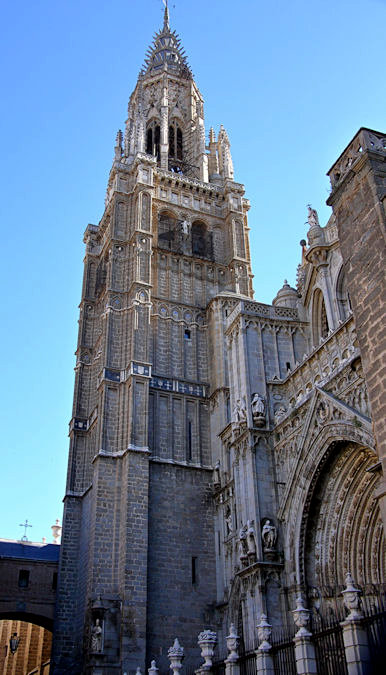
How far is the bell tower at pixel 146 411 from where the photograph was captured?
23766 millimetres

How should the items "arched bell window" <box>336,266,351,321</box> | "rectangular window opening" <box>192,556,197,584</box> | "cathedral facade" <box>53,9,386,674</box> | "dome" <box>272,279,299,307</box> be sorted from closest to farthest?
"cathedral facade" <box>53,9,386,674</box>, "arched bell window" <box>336,266,351,321</box>, "rectangular window opening" <box>192,556,197,584</box>, "dome" <box>272,279,299,307</box>

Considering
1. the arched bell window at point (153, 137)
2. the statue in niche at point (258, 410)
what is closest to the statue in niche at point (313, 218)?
the statue in niche at point (258, 410)

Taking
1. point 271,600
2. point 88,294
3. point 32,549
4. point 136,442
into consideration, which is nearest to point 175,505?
point 136,442

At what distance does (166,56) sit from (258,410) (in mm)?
34200

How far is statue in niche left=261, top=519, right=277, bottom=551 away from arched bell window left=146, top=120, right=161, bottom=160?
92.1 ft

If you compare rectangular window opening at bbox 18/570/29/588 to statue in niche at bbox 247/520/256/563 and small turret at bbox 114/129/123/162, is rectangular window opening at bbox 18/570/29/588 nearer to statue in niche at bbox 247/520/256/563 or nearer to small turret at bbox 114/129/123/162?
statue in niche at bbox 247/520/256/563

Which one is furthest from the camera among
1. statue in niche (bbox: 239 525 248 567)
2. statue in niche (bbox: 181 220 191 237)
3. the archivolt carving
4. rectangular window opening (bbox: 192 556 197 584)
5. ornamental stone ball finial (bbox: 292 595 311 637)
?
statue in niche (bbox: 181 220 191 237)

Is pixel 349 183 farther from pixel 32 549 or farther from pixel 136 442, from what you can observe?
pixel 32 549

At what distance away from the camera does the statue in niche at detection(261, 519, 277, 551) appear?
19266mm

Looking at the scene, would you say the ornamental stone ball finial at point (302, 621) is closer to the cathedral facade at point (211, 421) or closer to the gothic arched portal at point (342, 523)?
the cathedral facade at point (211, 421)

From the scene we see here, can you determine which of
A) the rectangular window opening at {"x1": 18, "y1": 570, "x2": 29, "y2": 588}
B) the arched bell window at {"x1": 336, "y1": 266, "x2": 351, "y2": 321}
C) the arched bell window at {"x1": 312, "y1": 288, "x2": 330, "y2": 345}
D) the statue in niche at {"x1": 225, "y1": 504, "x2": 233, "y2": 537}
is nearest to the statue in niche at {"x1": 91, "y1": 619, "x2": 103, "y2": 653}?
the statue in niche at {"x1": 225, "y1": 504, "x2": 233, "y2": 537}

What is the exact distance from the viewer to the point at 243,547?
789 inches

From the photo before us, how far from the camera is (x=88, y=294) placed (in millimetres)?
35656

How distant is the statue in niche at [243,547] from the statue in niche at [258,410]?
331 cm
